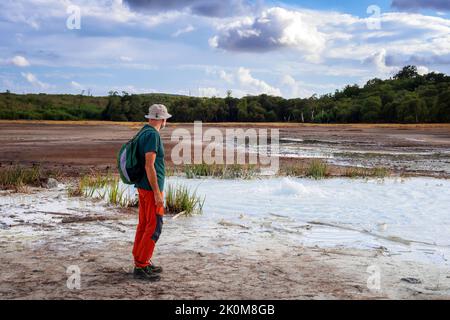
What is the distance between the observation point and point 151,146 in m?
5.29

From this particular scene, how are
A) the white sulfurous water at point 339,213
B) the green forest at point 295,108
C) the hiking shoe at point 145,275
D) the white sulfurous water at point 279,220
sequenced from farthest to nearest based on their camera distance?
the green forest at point 295,108 < the white sulfurous water at point 339,213 < the white sulfurous water at point 279,220 < the hiking shoe at point 145,275

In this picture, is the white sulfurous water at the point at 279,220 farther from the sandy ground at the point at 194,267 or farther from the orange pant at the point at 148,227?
the orange pant at the point at 148,227

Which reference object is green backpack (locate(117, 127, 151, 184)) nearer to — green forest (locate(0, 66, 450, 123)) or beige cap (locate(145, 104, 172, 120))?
beige cap (locate(145, 104, 172, 120))

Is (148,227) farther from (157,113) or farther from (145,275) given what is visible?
(157,113)

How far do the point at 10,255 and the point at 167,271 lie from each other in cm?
195

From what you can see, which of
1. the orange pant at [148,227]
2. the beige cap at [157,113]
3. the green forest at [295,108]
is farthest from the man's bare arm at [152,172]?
the green forest at [295,108]

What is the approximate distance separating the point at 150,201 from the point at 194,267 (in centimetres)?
96

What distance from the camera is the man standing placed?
210 inches

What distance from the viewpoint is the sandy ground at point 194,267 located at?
16.7 feet

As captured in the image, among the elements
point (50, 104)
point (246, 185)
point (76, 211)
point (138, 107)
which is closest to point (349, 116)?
point (138, 107)

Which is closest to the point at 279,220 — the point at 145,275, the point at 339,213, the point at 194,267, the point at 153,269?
the point at 339,213

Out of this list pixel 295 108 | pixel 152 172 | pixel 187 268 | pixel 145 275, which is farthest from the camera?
pixel 295 108

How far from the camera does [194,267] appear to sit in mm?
5910

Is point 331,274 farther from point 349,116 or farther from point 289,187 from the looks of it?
point 349,116
